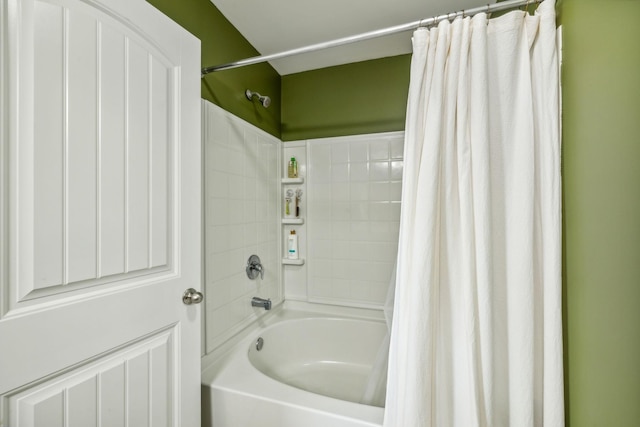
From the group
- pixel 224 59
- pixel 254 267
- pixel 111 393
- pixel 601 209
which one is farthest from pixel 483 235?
pixel 224 59

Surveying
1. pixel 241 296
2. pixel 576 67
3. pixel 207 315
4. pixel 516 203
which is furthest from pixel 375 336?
pixel 576 67

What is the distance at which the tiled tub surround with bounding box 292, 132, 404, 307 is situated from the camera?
6.37ft

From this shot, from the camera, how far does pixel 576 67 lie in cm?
79

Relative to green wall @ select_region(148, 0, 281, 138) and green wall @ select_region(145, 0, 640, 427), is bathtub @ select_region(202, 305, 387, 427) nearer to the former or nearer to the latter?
green wall @ select_region(145, 0, 640, 427)

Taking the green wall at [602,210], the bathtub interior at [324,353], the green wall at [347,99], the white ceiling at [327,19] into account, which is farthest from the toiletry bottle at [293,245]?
the green wall at [602,210]

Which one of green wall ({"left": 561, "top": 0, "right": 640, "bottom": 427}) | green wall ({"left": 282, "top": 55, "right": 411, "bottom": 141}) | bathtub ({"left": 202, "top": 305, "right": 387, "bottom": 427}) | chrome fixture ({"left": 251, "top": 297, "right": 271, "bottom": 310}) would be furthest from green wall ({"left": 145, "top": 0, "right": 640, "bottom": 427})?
chrome fixture ({"left": 251, "top": 297, "right": 271, "bottom": 310})

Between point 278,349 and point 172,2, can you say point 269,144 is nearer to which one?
point 172,2

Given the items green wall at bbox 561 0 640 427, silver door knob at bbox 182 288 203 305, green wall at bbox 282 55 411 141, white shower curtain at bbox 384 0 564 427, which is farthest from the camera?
green wall at bbox 282 55 411 141

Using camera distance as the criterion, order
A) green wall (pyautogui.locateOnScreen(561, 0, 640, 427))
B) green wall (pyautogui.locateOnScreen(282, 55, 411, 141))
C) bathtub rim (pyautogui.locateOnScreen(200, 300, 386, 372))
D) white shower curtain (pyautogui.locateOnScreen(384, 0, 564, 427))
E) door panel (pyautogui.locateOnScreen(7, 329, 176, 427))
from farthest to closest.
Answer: green wall (pyautogui.locateOnScreen(282, 55, 411, 141)) < bathtub rim (pyautogui.locateOnScreen(200, 300, 386, 372)) < white shower curtain (pyautogui.locateOnScreen(384, 0, 564, 427)) < door panel (pyautogui.locateOnScreen(7, 329, 176, 427)) < green wall (pyautogui.locateOnScreen(561, 0, 640, 427))

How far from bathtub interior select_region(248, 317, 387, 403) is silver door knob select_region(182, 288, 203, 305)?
0.80 metres

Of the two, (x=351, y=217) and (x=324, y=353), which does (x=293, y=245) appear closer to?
(x=351, y=217)

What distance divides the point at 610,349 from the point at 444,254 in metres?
0.42

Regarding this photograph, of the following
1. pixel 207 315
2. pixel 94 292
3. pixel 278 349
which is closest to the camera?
pixel 94 292

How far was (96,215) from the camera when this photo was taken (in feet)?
2.48
